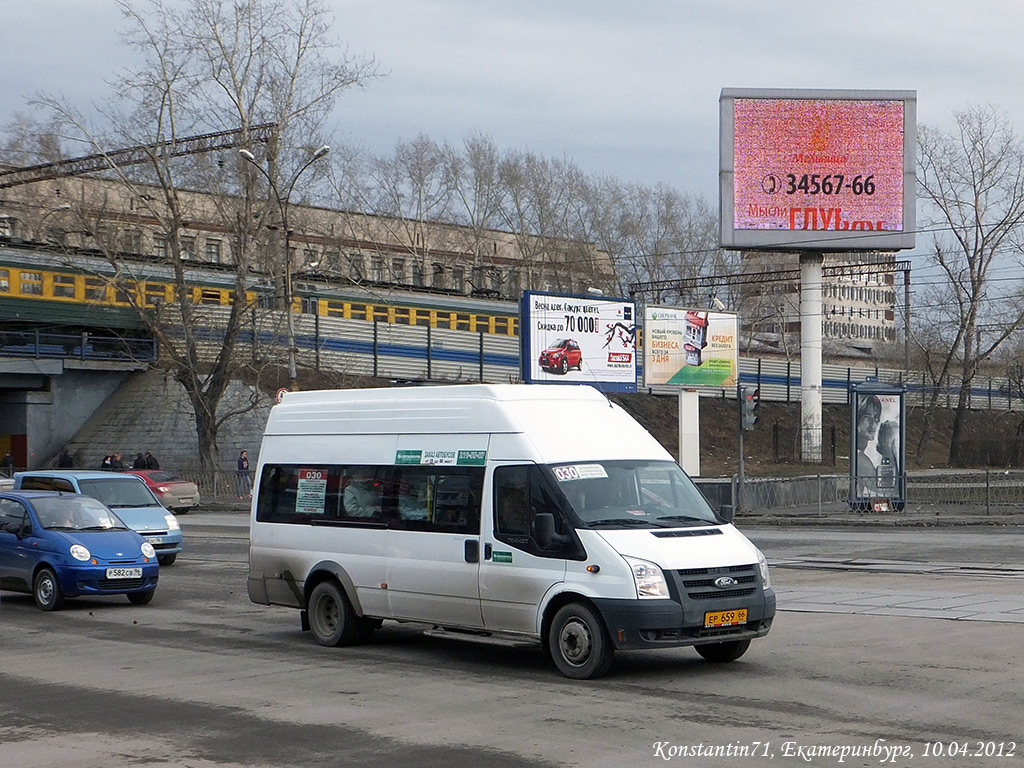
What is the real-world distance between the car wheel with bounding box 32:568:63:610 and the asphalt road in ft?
3.24

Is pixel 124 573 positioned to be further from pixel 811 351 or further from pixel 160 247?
pixel 811 351

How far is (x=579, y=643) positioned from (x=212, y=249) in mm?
68606

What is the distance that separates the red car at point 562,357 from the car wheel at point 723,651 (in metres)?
33.3

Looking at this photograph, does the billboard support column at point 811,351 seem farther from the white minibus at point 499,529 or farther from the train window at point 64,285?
the white minibus at point 499,529

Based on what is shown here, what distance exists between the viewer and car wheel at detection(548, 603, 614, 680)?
10188mm

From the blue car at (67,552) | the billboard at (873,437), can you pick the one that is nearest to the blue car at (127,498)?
the blue car at (67,552)

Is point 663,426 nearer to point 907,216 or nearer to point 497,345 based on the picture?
point 497,345

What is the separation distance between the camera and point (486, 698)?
9711mm

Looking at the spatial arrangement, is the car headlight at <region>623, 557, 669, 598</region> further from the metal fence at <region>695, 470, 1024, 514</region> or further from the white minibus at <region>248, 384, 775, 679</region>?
the metal fence at <region>695, 470, 1024, 514</region>

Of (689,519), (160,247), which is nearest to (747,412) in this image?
(689,519)

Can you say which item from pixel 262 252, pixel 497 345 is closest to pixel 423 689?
pixel 262 252

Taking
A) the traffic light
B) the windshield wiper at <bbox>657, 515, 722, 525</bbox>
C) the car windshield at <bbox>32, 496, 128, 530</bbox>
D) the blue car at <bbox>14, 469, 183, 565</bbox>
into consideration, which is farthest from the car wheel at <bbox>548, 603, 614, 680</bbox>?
the traffic light

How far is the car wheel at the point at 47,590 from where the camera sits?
16422 mm

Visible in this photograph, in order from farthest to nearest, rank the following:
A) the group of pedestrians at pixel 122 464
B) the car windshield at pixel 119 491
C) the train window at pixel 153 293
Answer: the train window at pixel 153 293, the group of pedestrians at pixel 122 464, the car windshield at pixel 119 491
